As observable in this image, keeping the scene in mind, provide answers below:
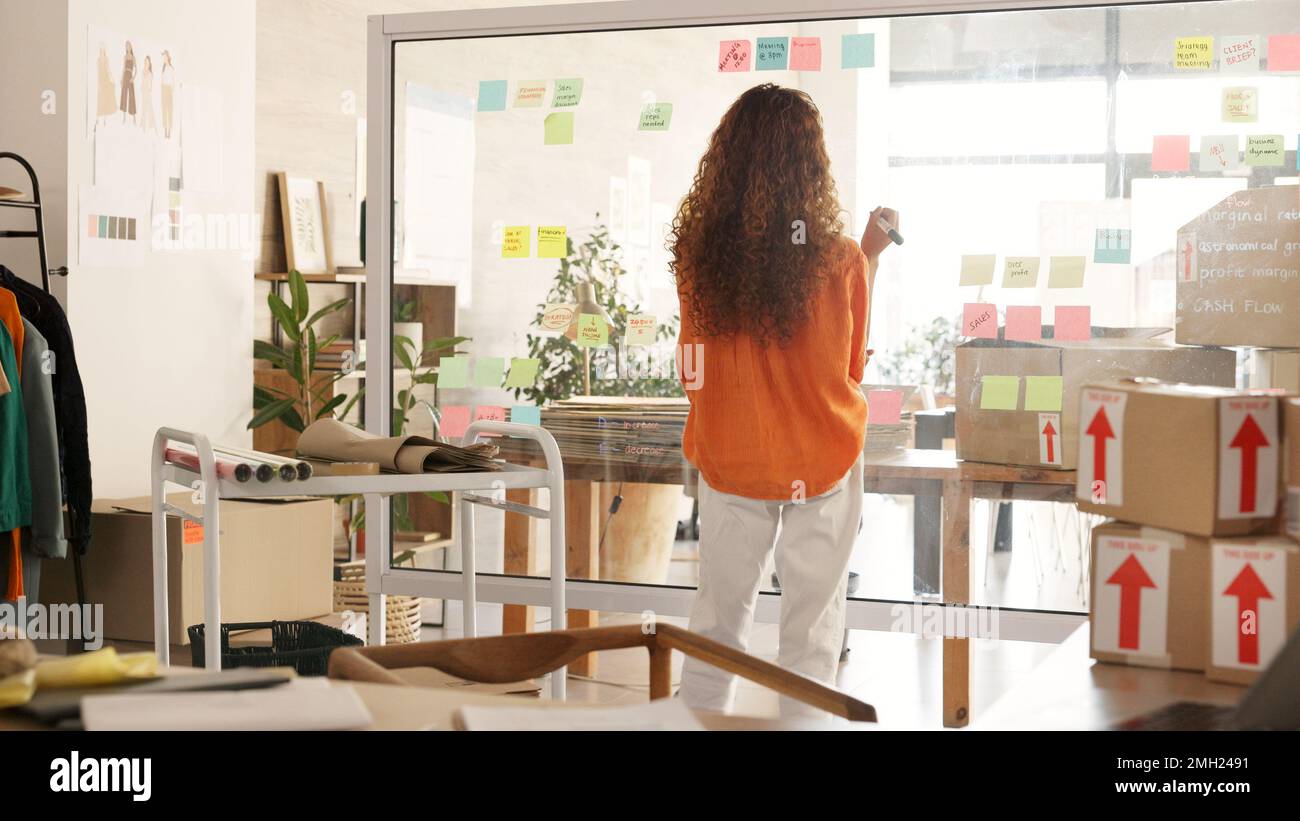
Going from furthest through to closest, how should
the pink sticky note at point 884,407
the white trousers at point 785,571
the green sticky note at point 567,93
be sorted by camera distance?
the green sticky note at point 567,93 < the pink sticky note at point 884,407 < the white trousers at point 785,571

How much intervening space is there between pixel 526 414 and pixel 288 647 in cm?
91

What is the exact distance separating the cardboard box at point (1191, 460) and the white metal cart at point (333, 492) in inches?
49.6

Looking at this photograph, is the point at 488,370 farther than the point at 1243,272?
Yes

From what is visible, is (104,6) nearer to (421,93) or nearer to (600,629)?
(421,93)

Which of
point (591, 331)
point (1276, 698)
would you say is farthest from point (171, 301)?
point (1276, 698)

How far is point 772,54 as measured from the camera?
348 centimetres

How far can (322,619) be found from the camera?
4176mm

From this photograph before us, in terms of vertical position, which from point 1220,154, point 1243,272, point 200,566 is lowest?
point 200,566

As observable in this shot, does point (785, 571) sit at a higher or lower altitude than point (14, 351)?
lower

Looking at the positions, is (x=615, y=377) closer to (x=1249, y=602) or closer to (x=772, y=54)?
(x=772, y=54)

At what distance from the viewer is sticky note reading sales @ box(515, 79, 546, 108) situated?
3674 millimetres

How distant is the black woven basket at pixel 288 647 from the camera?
290cm

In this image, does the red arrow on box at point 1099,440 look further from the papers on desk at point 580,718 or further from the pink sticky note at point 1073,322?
the pink sticky note at point 1073,322

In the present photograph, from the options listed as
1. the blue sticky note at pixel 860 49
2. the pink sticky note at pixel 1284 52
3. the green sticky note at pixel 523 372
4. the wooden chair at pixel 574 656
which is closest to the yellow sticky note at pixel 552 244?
the green sticky note at pixel 523 372
